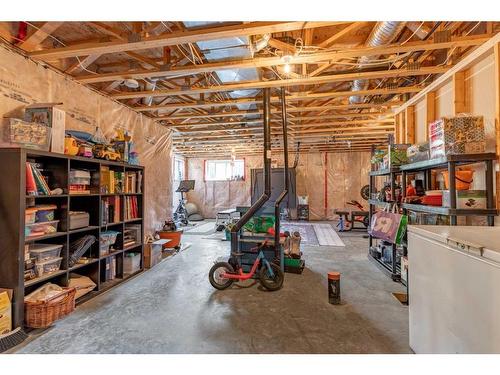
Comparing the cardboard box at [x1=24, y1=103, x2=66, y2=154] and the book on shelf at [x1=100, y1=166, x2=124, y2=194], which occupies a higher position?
the cardboard box at [x1=24, y1=103, x2=66, y2=154]

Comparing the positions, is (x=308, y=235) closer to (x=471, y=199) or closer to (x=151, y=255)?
(x=151, y=255)

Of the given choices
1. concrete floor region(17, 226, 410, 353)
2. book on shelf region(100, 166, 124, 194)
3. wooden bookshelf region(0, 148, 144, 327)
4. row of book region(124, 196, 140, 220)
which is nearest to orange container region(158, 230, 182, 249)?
wooden bookshelf region(0, 148, 144, 327)

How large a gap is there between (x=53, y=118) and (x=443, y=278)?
3300 millimetres

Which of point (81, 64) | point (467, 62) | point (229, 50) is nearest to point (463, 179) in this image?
point (467, 62)

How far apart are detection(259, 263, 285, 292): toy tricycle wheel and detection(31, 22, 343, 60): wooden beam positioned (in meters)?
2.41

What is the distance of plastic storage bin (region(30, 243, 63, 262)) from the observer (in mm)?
2186

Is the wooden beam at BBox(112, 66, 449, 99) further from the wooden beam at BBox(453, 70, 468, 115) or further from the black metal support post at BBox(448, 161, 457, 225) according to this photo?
the black metal support post at BBox(448, 161, 457, 225)

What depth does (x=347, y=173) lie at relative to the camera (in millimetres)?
8781

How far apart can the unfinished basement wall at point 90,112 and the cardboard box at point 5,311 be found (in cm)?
162

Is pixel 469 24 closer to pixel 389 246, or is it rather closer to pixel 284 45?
pixel 284 45

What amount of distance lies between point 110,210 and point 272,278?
221 cm

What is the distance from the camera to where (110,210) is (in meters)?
3.04

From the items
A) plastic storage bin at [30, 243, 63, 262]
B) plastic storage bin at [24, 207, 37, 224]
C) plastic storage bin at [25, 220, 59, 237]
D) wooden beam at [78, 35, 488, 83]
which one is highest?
wooden beam at [78, 35, 488, 83]

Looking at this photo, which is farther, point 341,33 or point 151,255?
point 151,255
